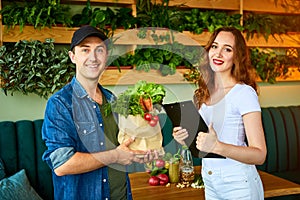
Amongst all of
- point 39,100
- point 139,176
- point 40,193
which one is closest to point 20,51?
point 39,100

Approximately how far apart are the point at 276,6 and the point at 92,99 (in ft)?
9.31

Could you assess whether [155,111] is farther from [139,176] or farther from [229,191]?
[139,176]

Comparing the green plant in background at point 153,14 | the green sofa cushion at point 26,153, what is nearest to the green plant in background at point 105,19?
the green plant in background at point 153,14

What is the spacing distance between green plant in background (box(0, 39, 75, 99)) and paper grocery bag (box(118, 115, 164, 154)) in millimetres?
1600

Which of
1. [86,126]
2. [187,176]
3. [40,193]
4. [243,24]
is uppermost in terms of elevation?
[243,24]

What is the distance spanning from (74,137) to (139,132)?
0.75ft

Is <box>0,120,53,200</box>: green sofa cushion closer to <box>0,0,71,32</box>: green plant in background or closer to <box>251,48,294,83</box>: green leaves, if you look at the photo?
<box>0,0,71,32</box>: green plant in background

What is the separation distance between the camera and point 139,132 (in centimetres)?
131

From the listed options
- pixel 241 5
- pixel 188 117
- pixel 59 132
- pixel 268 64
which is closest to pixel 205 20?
pixel 241 5

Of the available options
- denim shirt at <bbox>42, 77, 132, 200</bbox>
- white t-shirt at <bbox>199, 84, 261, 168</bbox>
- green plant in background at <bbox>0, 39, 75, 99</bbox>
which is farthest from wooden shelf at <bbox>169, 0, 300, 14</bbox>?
denim shirt at <bbox>42, 77, 132, 200</bbox>

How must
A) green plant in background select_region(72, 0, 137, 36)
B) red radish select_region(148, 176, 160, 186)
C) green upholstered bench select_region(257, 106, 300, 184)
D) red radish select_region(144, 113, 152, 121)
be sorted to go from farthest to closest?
green upholstered bench select_region(257, 106, 300, 184) < green plant in background select_region(72, 0, 137, 36) < red radish select_region(148, 176, 160, 186) < red radish select_region(144, 113, 152, 121)

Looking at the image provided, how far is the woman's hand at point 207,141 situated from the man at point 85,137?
228 millimetres

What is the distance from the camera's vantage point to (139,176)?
97.3 inches

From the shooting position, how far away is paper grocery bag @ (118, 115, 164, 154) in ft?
4.22
